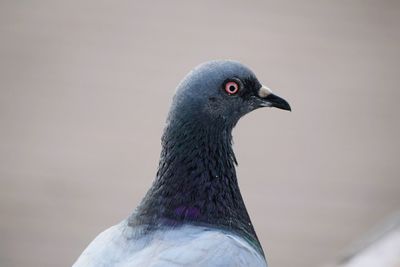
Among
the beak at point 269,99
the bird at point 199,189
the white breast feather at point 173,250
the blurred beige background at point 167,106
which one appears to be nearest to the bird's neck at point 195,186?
the bird at point 199,189

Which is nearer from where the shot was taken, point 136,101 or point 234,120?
point 234,120

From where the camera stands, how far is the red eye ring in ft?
14.4

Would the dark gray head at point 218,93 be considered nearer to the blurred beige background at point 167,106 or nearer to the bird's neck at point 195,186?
the bird's neck at point 195,186

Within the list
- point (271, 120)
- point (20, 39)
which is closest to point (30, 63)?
point (20, 39)

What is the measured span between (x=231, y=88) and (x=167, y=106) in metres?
4.75

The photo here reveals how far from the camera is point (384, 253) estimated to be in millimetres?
4812

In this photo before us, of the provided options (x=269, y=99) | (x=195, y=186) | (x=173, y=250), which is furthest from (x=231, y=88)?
(x=173, y=250)

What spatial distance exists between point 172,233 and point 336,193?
526 cm

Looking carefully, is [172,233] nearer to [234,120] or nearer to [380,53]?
[234,120]

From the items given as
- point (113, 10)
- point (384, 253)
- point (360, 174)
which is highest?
point (113, 10)

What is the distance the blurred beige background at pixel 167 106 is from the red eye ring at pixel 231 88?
181 inches

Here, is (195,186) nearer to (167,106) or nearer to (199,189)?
(199,189)

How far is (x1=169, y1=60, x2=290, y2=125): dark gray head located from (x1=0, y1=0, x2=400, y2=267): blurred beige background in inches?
176

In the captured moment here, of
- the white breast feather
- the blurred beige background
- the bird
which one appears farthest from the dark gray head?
the blurred beige background
